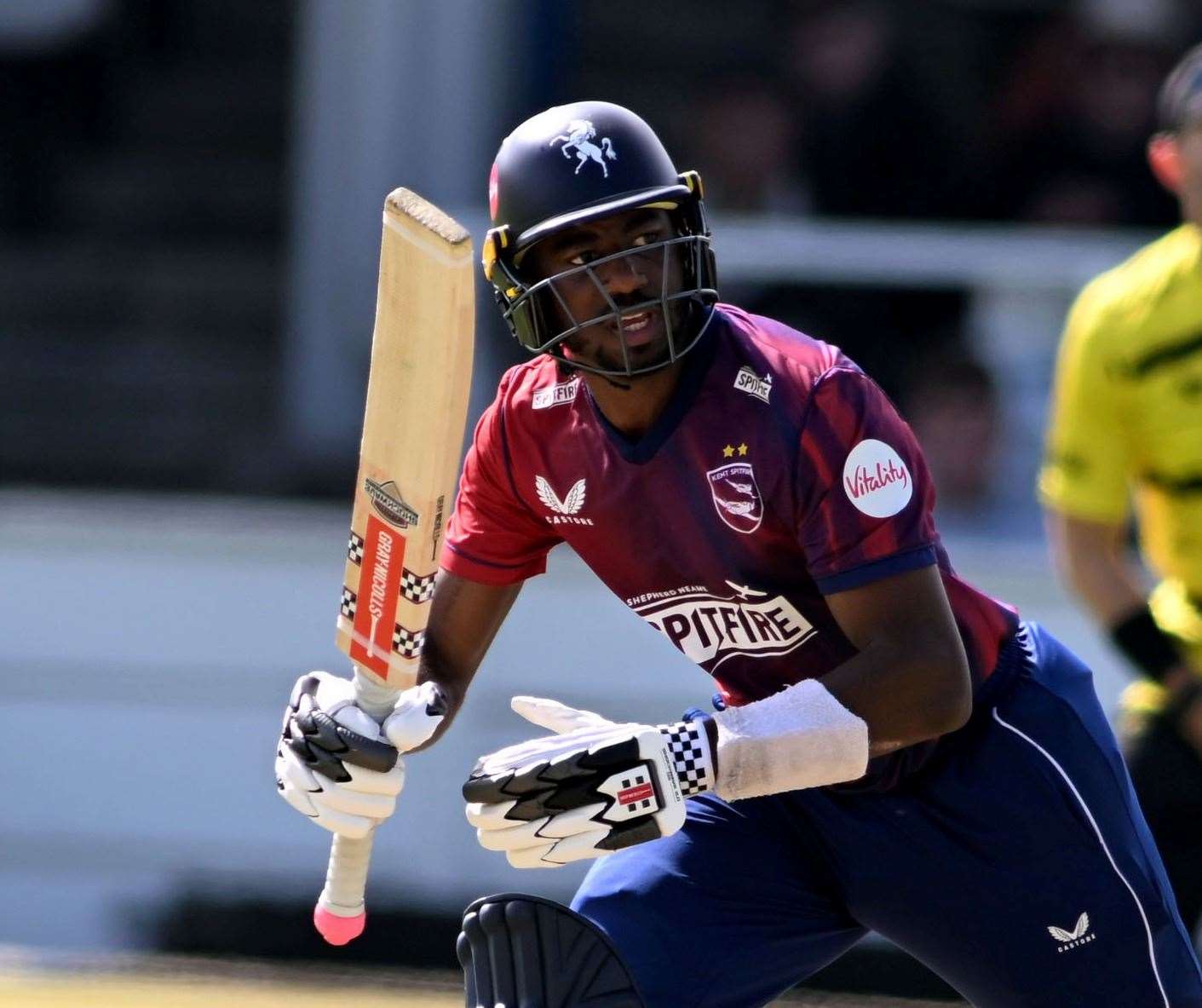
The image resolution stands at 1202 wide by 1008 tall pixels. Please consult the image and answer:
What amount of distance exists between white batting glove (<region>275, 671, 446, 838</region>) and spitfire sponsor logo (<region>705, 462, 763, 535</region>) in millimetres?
419

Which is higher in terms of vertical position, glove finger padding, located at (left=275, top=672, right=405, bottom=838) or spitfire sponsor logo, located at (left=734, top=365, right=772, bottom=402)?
spitfire sponsor logo, located at (left=734, top=365, right=772, bottom=402)

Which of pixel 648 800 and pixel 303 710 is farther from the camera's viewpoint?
pixel 303 710

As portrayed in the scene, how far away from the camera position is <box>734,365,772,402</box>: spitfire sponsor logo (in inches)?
105

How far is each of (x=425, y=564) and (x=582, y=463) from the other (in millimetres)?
241

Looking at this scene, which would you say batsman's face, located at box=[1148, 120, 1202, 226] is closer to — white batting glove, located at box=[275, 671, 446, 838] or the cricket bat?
the cricket bat

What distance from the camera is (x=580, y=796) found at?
2.45m

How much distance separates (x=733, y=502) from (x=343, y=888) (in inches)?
28.0

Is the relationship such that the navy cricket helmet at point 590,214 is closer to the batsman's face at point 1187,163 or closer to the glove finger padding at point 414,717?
the glove finger padding at point 414,717

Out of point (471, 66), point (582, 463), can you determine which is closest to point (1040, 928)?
point (582, 463)

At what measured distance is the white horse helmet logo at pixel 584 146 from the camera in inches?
106

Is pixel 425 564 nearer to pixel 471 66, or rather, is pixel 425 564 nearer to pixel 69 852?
pixel 69 852

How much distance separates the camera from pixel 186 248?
27.3 feet

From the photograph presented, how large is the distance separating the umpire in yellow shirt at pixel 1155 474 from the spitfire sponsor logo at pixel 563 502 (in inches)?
56.1

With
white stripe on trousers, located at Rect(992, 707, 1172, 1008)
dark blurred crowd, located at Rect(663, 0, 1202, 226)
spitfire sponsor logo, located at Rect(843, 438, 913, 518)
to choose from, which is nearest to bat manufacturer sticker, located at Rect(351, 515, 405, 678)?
spitfire sponsor logo, located at Rect(843, 438, 913, 518)
